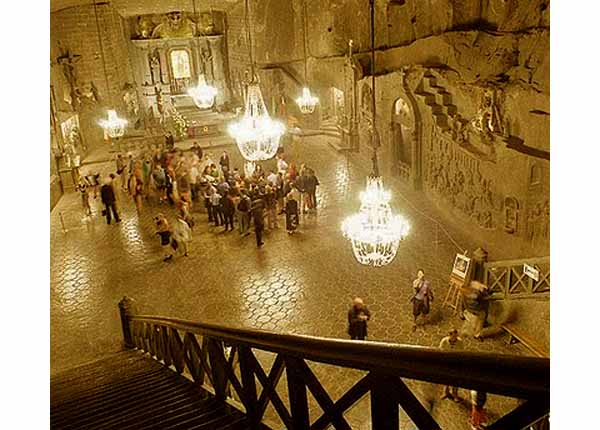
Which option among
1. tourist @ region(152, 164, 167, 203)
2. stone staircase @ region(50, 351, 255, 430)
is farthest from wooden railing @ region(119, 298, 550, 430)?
tourist @ region(152, 164, 167, 203)

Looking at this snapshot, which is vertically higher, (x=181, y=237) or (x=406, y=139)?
(x=406, y=139)

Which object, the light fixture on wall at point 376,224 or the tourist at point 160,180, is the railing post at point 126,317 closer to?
the light fixture on wall at point 376,224

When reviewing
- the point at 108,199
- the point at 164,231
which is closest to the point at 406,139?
the point at 164,231

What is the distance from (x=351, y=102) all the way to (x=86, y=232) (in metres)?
9.44

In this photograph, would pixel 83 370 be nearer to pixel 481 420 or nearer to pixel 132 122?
pixel 481 420

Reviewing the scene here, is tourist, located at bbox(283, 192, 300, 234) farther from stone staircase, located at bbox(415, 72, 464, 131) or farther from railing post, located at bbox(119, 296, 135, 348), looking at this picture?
railing post, located at bbox(119, 296, 135, 348)

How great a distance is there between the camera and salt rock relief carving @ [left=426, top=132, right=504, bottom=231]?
10.8 meters

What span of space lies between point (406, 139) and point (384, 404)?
14.0m

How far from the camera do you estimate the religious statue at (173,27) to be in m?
28.0

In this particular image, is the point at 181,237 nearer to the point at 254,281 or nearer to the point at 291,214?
the point at 254,281

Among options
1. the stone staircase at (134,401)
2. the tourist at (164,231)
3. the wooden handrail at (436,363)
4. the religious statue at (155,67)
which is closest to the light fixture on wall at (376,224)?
the stone staircase at (134,401)

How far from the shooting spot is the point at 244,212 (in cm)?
1232

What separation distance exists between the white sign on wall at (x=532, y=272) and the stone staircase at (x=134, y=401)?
4964mm
